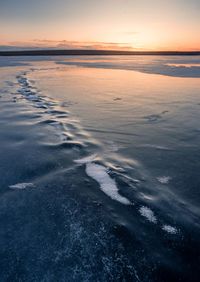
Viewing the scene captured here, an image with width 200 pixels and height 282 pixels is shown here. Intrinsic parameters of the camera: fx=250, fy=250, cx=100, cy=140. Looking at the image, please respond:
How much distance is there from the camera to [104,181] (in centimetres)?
319

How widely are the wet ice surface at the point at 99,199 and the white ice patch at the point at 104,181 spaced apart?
0.04 feet

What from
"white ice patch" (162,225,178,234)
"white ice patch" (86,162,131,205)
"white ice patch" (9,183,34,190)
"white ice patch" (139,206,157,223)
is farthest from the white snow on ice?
"white ice patch" (9,183,34,190)

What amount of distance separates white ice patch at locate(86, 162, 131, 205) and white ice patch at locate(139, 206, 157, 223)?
0.18 metres

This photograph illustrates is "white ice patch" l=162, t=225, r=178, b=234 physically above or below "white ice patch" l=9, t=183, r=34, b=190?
above

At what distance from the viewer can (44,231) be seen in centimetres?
229

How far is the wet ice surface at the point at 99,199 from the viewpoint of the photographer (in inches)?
76.9

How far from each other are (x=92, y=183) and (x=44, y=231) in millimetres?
989

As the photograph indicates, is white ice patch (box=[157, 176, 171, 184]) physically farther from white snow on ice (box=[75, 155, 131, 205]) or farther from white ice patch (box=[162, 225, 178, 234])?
white ice patch (box=[162, 225, 178, 234])

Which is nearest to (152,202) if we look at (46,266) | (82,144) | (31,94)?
(46,266)

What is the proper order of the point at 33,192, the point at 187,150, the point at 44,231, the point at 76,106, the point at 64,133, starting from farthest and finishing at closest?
the point at 76,106, the point at 64,133, the point at 187,150, the point at 33,192, the point at 44,231

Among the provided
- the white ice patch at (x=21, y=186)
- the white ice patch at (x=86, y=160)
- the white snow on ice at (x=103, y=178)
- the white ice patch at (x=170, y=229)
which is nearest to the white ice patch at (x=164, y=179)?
the white snow on ice at (x=103, y=178)

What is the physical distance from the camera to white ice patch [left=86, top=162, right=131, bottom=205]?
9.32ft

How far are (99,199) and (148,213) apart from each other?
0.57 meters

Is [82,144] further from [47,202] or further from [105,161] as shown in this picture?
[47,202]
